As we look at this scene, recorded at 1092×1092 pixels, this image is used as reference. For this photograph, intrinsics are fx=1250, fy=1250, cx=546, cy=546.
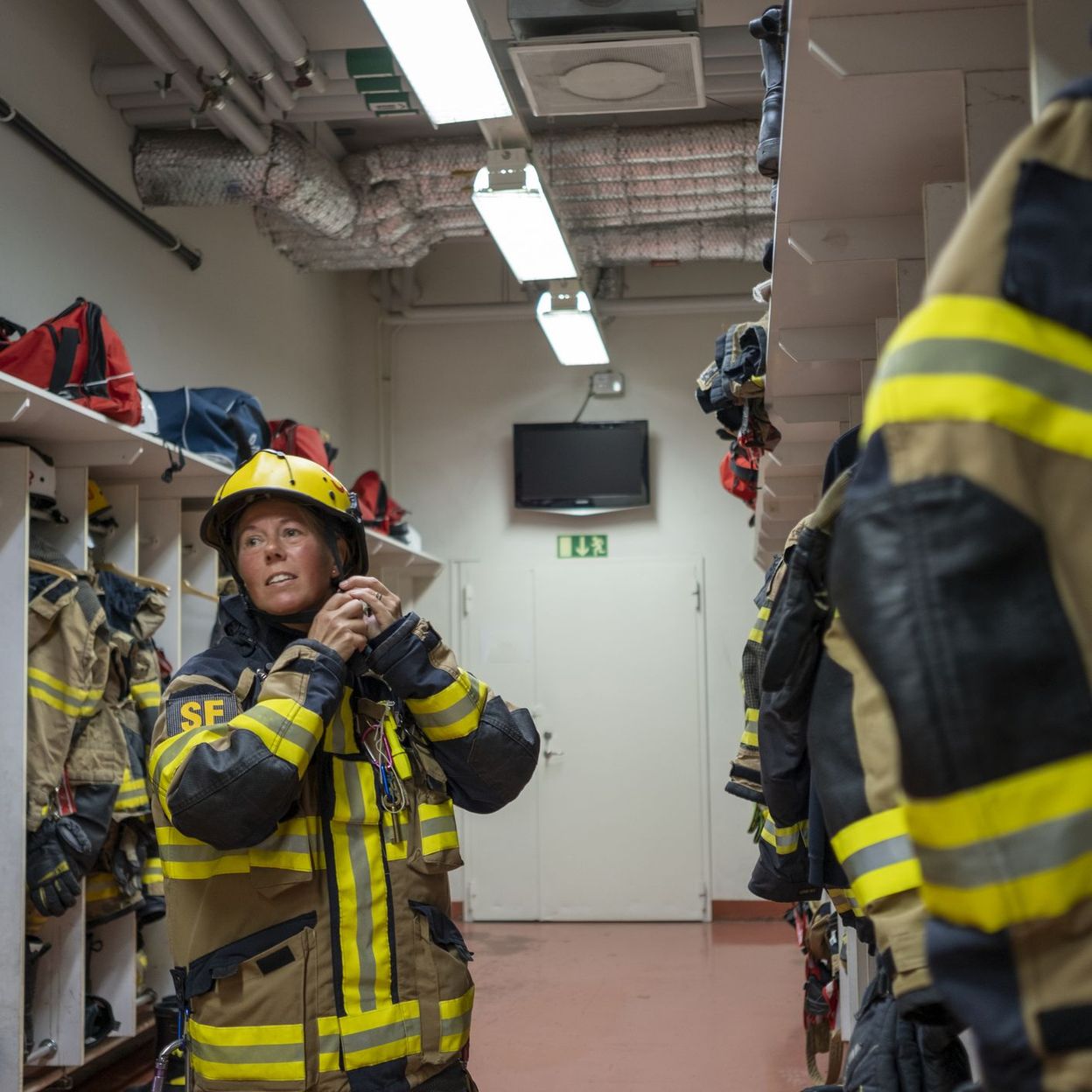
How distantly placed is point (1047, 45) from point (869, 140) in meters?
0.83

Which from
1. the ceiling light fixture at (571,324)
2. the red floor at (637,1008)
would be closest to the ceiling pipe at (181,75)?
the ceiling light fixture at (571,324)

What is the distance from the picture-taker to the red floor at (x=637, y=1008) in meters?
4.85

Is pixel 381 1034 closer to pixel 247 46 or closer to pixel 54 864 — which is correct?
pixel 54 864

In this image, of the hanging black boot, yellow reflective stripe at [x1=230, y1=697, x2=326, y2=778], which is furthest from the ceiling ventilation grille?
yellow reflective stripe at [x1=230, y1=697, x2=326, y2=778]

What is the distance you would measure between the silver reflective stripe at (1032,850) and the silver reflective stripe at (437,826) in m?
1.67

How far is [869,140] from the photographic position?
1.93 m

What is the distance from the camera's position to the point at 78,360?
159 inches

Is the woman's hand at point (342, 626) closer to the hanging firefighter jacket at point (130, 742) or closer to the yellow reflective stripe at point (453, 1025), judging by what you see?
the yellow reflective stripe at point (453, 1025)

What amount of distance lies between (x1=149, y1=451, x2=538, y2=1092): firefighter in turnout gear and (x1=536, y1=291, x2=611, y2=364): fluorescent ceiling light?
14.0 feet

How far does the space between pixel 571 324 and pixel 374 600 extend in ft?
15.8

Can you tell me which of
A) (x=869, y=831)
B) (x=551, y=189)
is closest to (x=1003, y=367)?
(x=869, y=831)

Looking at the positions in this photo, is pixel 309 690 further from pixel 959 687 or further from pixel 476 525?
pixel 476 525

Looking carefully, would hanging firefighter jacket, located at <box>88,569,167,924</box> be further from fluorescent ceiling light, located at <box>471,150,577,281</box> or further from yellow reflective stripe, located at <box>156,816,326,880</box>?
yellow reflective stripe, located at <box>156,816,326,880</box>

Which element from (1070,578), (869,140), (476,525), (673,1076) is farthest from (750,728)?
(476,525)
